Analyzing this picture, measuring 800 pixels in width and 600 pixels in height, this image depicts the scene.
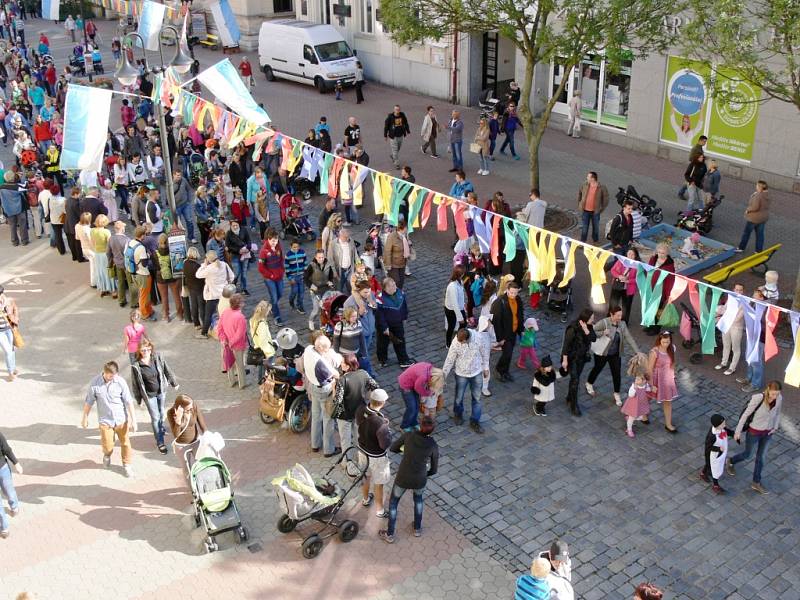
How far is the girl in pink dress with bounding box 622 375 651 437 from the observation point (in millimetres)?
11456

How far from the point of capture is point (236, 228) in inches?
619

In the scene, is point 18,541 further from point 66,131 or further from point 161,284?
point 66,131

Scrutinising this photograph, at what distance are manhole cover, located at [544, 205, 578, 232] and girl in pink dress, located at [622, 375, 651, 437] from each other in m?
7.64

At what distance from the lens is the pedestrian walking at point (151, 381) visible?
36.4ft

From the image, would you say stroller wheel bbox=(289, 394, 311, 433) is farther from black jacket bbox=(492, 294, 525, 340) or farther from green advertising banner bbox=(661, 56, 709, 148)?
green advertising banner bbox=(661, 56, 709, 148)

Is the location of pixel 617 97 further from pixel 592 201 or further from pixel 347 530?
pixel 347 530

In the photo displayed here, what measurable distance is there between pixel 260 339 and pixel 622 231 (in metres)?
7.46

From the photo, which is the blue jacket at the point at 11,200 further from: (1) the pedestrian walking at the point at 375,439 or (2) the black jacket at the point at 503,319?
(1) the pedestrian walking at the point at 375,439

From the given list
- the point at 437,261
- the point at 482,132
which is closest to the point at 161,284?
the point at 437,261

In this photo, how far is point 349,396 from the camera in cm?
1055

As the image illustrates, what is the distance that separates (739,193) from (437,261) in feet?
27.7

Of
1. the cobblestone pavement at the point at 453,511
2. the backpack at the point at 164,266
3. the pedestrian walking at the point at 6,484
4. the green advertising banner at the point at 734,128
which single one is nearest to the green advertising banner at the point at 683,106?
the green advertising banner at the point at 734,128

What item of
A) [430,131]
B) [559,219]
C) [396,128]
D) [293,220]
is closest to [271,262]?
[293,220]

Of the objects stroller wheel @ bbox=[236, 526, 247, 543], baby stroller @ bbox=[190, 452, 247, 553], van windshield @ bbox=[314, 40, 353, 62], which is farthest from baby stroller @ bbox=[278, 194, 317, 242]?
van windshield @ bbox=[314, 40, 353, 62]
